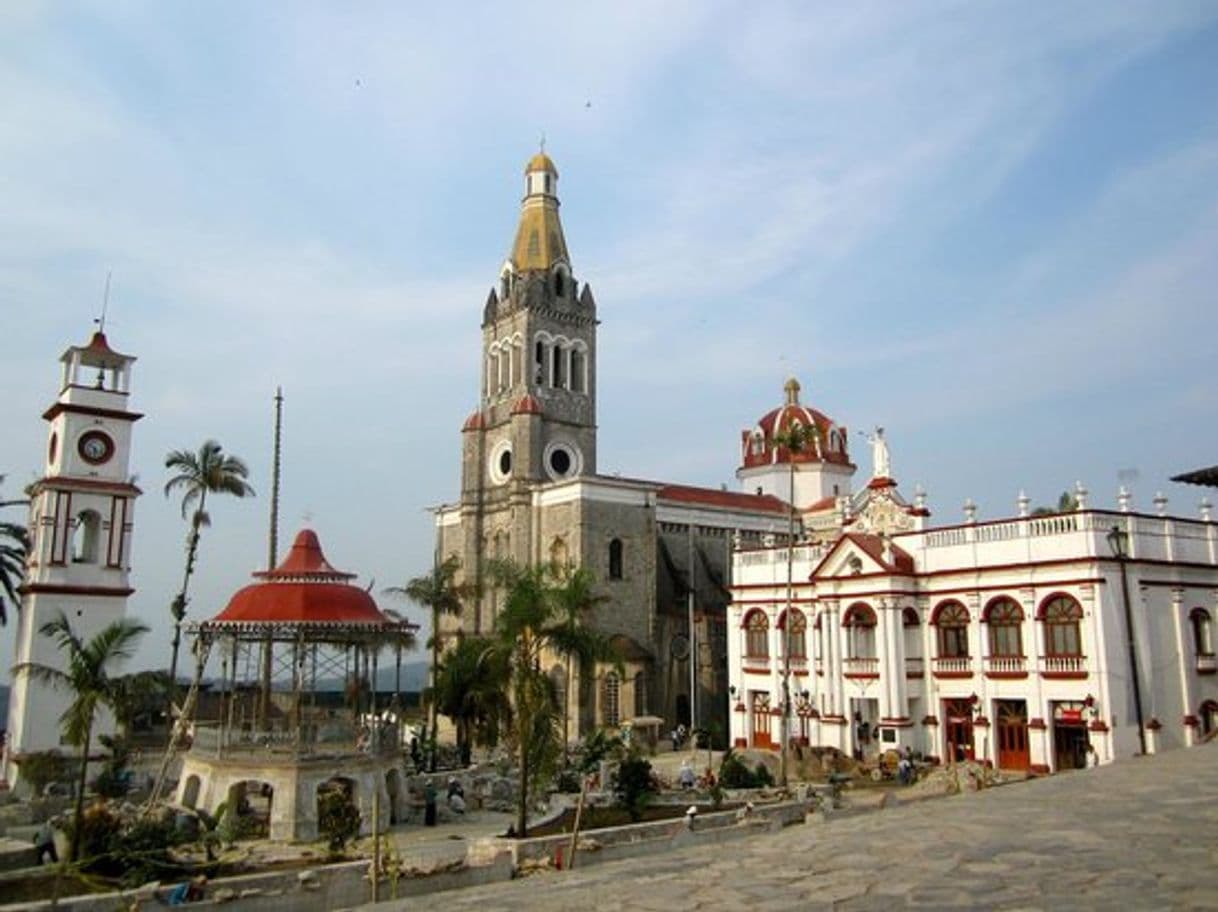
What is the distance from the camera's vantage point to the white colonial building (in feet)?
96.9

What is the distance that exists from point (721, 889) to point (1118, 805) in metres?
8.44

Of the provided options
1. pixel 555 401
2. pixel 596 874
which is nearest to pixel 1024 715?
pixel 596 874

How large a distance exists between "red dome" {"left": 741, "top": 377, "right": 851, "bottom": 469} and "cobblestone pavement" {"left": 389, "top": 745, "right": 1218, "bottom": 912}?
44.1m

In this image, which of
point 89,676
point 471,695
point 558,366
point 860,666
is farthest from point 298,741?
point 558,366

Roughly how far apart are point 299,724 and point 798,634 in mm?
19951

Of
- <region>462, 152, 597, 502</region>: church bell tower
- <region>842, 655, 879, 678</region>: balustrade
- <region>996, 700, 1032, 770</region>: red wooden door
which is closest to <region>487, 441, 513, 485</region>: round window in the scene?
<region>462, 152, 597, 502</region>: church bell tower

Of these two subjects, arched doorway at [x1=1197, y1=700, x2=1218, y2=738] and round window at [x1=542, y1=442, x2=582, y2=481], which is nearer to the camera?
arched doorway at [x1=1197, y1=700, x2=1218, y2=738]

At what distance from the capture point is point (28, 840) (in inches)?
896

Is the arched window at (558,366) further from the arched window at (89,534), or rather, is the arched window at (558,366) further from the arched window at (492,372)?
the arched window at (89,534)

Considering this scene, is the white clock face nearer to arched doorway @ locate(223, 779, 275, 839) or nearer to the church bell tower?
arched doorway @ locate(223, 779, 275, 839)

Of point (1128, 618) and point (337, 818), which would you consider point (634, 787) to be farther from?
point (1128, 618)

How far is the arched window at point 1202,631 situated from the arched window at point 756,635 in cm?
1435

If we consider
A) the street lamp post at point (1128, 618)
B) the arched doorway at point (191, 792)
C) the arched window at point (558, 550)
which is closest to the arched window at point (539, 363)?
the arched window at point (558, 550)

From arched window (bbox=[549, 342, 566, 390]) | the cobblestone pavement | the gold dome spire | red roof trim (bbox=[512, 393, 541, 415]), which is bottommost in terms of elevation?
the cobblestone pavement
